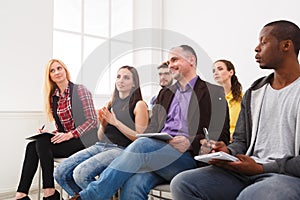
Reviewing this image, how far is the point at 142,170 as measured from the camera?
1.81m

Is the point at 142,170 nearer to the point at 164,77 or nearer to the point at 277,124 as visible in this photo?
the point at 277,124

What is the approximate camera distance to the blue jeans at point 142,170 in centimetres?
177

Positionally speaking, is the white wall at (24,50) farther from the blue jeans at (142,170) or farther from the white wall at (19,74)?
the blue jeans at (142,170)

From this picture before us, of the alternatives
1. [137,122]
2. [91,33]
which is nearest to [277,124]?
[137,122]

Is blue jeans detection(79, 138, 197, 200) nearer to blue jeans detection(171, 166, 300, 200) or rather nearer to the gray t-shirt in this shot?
blue jeans detection(171, 166, 300, 200)

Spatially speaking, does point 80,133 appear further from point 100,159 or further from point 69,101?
point 100,159

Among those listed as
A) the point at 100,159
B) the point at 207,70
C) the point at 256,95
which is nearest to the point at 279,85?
the point at 256,95

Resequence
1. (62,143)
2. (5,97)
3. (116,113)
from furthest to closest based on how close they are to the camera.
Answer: (5,97) → (62,143) → (116,113)

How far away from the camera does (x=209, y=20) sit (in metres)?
3.85

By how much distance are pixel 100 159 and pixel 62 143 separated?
557mm

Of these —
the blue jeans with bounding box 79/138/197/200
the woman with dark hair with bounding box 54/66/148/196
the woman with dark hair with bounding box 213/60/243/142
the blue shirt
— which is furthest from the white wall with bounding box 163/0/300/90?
the blue jeans with bounding box 79/138/197/200

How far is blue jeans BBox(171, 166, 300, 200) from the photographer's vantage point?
1.33 meters

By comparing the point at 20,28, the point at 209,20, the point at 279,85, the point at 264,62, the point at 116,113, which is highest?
the point at 209,20

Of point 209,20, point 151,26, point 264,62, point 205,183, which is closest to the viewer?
point 205,183
